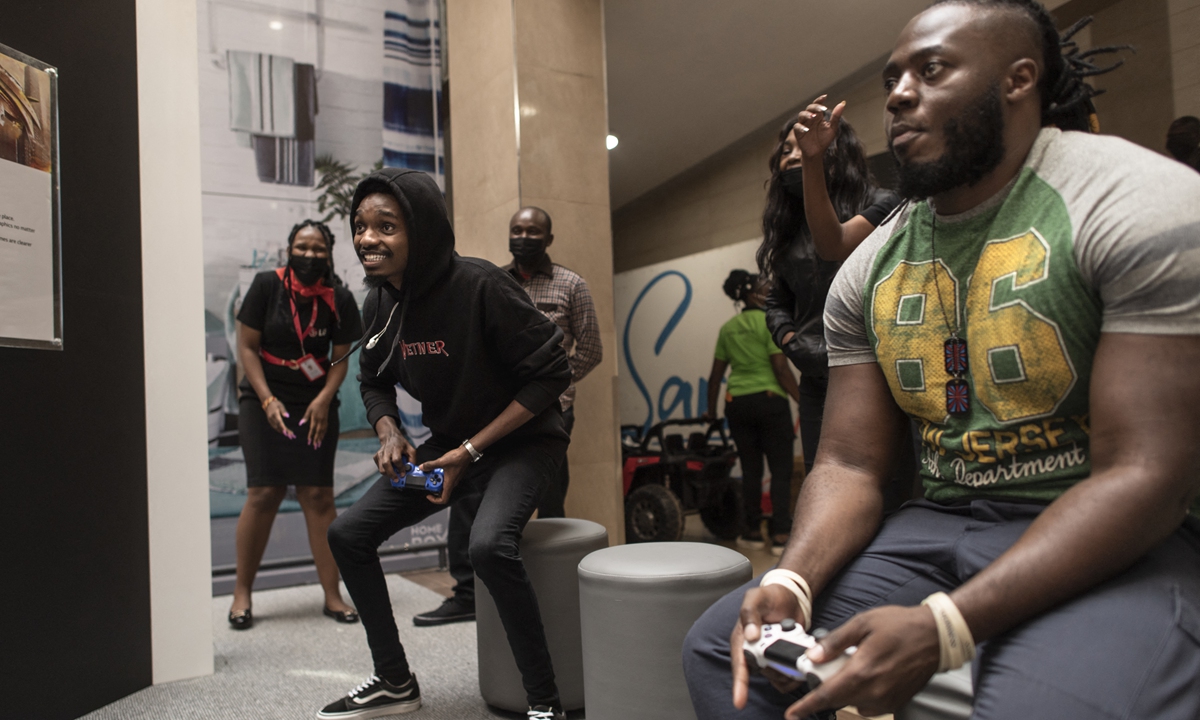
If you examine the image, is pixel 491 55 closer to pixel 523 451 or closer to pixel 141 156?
pixel 141 156

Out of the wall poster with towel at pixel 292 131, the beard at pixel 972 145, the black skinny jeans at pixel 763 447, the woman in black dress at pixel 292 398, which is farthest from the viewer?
the black skinny jeans at pixel 763 447

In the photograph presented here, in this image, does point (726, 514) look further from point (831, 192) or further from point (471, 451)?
point (471, 451)

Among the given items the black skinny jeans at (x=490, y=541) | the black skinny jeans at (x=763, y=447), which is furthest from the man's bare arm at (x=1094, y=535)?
the black skinny jeans at (x=763, y=447)

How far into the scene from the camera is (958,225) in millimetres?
1242

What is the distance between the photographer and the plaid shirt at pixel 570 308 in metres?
3.75

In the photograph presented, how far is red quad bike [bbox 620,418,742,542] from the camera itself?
16.7 feet

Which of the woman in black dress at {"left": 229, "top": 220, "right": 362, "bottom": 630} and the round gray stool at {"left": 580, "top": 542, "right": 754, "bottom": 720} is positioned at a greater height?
the woman in black dress at {"left": 229, "top": 220, "right": 362, "bottom": 630}

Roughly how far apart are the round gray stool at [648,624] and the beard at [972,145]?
3.38ft

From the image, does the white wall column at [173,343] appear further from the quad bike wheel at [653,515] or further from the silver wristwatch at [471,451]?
the quad bike wheel at [653,515]

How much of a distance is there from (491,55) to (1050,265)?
13.5 feet

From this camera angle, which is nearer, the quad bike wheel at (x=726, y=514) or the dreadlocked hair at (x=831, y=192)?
A: the dreadlocked hair at (x=831, y=192)

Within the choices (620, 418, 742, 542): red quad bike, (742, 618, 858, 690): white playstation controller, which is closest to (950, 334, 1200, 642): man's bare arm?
(742, 618, 858, 690): white playstation controller

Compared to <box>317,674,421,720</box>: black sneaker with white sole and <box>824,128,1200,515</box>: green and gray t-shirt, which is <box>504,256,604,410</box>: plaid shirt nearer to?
<box>317,674,421,720</box>: black sneaker with white sole

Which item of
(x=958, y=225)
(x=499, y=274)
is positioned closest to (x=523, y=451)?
(x=499, y=274)
